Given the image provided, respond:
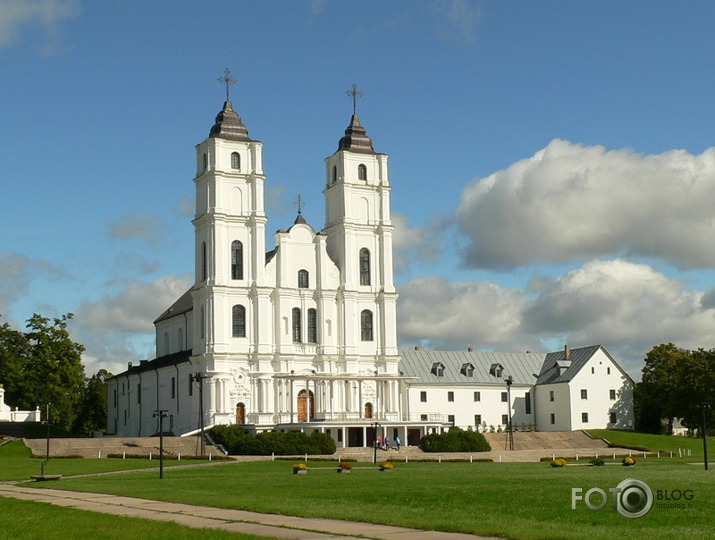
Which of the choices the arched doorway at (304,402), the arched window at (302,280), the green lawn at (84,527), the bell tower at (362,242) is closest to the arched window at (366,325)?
the bell tower at (362,242)

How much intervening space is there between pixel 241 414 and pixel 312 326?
9.42m

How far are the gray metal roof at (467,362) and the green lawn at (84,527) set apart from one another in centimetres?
6935

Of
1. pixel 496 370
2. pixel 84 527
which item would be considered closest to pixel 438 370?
pixel 496 370

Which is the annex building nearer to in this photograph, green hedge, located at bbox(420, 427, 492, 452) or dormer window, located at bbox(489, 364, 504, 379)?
dormer window, located at bbox(489, 364, 504, 379)

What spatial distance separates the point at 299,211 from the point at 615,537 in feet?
234

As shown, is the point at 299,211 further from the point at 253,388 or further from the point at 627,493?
the point at 627,493

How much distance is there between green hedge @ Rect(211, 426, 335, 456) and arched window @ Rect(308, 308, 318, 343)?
1528 cm

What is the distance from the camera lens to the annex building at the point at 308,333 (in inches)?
3172

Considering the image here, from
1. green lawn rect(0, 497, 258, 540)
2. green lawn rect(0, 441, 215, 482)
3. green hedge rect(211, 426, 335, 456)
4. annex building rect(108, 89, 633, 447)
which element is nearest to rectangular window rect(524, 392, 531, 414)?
annex building rect(108, 89, 633, 447)

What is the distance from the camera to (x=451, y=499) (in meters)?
25.4

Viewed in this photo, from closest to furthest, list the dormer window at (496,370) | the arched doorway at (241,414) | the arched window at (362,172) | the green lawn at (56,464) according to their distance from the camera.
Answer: the green lawn at (56,464), the arched doorway at (241,414), the arched window at (362,172), the dormer window at (496,370)

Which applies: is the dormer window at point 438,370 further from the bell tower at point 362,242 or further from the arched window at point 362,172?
the arched window at point 362,172

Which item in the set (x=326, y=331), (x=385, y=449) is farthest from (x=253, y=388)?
(x=385, y=449)

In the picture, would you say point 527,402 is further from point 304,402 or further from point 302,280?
point 302,280
